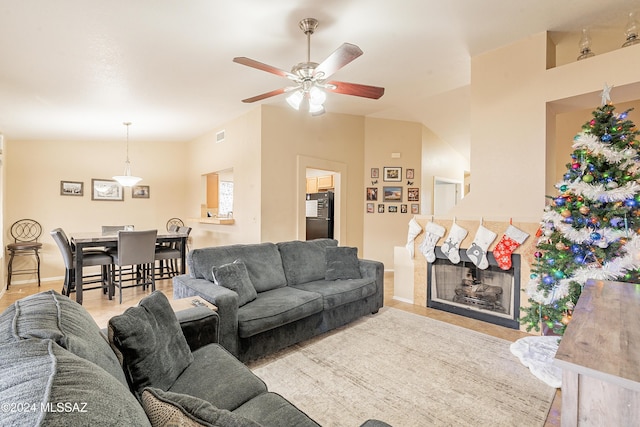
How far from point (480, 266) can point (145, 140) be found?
6.47 metres

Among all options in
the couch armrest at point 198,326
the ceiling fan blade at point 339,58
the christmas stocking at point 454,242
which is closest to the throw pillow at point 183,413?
the couch armrest at point 198,326

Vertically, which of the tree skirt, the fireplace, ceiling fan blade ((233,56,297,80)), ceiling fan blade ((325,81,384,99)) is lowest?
the tree skirt

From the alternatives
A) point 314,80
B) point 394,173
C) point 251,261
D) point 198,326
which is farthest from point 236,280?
point 394,173

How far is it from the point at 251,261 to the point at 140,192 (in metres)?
4.61

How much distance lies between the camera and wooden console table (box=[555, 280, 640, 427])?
99 centimetres

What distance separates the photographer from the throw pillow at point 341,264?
11.4 ft

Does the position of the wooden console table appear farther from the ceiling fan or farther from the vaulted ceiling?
the vaulted ceiling

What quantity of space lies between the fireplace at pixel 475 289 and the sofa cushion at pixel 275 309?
1783mm

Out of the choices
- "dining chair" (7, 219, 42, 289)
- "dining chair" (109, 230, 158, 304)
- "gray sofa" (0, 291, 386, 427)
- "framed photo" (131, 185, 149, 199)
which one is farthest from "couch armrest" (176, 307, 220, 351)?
"framed photo" (131, 185, 149, 199)

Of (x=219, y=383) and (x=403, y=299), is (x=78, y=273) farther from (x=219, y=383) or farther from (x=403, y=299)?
(x=403, y=299)

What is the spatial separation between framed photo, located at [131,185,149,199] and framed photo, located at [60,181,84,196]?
84 centimetres

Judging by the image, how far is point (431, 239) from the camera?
3.83 m

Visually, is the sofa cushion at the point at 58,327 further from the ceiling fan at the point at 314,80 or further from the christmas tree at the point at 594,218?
the christmas tree at the point at 594,218

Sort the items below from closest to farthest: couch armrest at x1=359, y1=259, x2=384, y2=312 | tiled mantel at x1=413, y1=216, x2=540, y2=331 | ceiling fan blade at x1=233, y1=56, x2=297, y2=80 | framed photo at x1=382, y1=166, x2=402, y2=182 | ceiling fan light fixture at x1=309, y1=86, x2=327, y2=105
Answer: ceiling fan blade at x1=233, y1=56, x2=297, y2=80 < ceiling fan light fixture at x1=309, y1=86, x2=327, y2=105 < tiled mantel at x1=413, y1=216, x2=540, y2=331 < couch armrest at x1=359, y1=259, x2=384, y2=312 < framed photo at x1=382, y1=166, x2=402, y2=182
